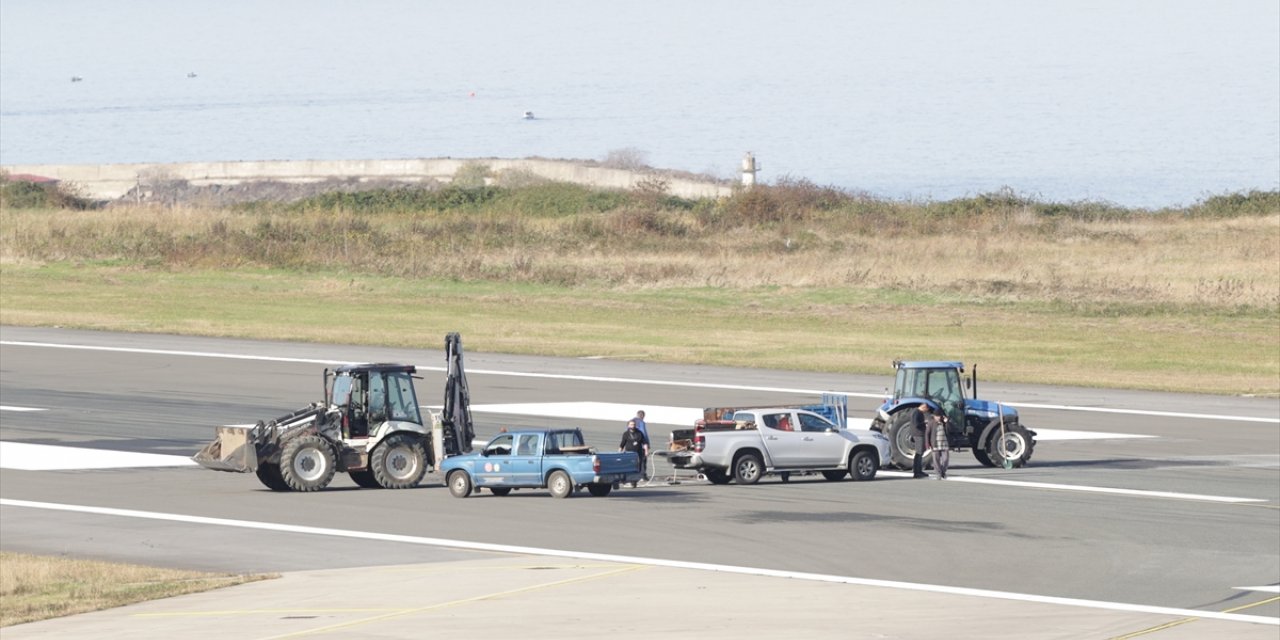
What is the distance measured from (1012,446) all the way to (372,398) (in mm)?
13195

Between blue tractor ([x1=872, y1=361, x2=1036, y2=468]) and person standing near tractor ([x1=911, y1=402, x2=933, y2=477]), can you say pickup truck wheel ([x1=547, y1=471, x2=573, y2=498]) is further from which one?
person standing near tractor ([x1=911, y1=402, x2=933, y2=477])

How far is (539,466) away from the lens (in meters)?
31.0

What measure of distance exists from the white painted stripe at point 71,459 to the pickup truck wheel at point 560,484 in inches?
345

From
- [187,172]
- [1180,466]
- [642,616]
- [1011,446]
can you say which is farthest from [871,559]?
[187,172]

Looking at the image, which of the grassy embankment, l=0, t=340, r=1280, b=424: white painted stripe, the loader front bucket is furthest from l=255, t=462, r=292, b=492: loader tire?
the grassy embankment

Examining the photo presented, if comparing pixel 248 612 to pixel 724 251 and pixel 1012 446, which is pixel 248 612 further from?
pixel 724 251

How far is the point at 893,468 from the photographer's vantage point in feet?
115

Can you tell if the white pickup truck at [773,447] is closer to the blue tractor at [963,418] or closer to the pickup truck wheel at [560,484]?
the blue tractor at [963,418]

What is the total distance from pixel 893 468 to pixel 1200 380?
20208 mm

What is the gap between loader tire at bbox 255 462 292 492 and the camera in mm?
31938

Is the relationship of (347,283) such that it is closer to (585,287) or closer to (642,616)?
(585,287)

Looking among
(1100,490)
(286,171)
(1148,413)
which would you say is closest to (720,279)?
(1148,413)

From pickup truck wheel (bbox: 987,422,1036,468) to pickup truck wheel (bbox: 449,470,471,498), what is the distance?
36.8ft

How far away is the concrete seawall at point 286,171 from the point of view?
Answer: 475 feet
